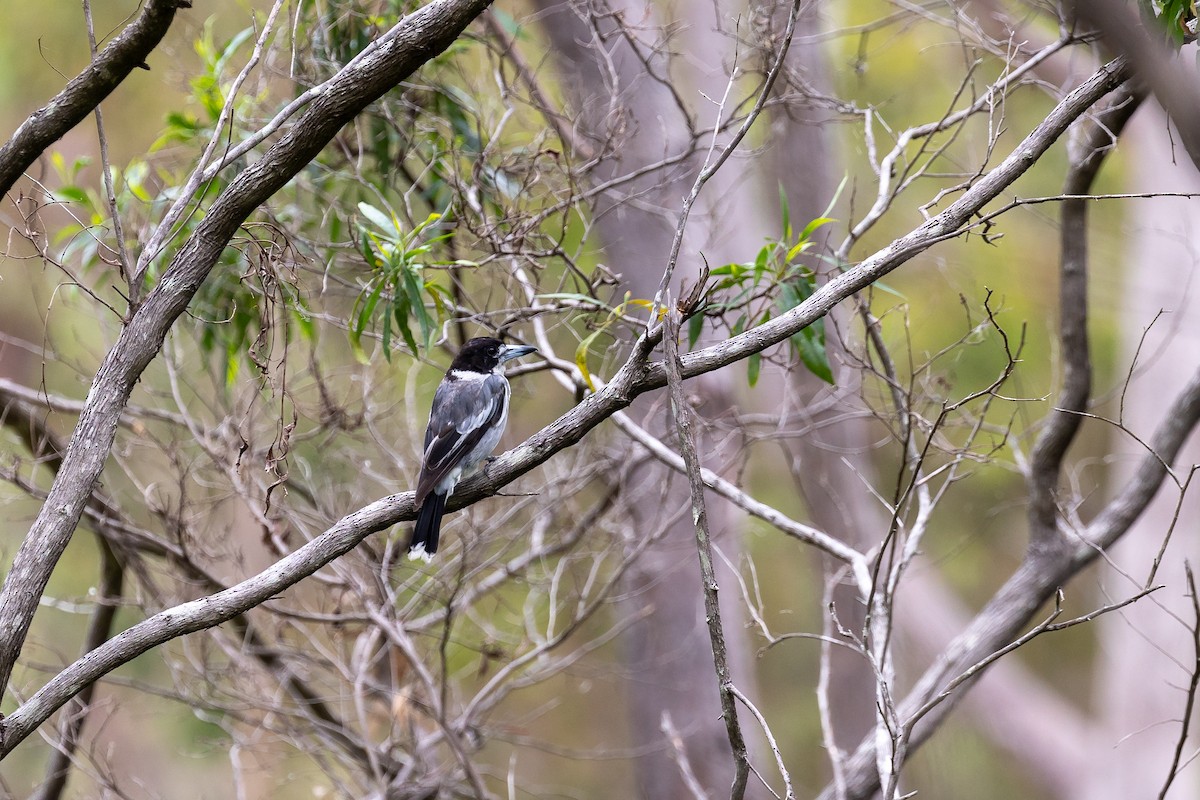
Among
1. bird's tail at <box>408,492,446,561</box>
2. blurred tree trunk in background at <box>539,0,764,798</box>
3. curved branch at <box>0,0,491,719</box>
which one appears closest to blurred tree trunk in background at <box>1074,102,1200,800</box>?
blurred tree trunk in background at <box>539,0,764,798</box>

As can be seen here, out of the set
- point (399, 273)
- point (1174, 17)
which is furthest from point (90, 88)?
point (1174, 17)

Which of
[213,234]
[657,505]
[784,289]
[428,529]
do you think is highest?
[657,505]

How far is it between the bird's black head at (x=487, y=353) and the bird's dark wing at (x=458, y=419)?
72 millimetres

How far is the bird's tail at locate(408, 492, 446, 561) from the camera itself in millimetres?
4098

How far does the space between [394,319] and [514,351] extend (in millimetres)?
1627

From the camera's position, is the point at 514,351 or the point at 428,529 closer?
→ the point at 428,529

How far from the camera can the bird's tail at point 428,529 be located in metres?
4.10

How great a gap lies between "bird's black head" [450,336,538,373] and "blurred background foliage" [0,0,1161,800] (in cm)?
12

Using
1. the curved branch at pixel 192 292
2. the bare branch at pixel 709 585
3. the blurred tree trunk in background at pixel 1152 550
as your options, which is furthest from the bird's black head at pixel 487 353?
the blurred tree trunk in background at pixel 1152 550

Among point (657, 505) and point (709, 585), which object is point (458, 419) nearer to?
point (709, 585)

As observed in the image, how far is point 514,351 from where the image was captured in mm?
4750

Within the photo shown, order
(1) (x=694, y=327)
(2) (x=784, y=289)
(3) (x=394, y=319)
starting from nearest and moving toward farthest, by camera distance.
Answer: (2) (x=784, y=289) → (1) (x=694, y=327) → (3) (x=394, y=319)

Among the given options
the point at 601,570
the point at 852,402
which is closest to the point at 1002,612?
the point at 852,402

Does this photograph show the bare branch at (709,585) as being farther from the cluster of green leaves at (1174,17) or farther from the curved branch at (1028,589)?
the curved branch at (1028,589)
